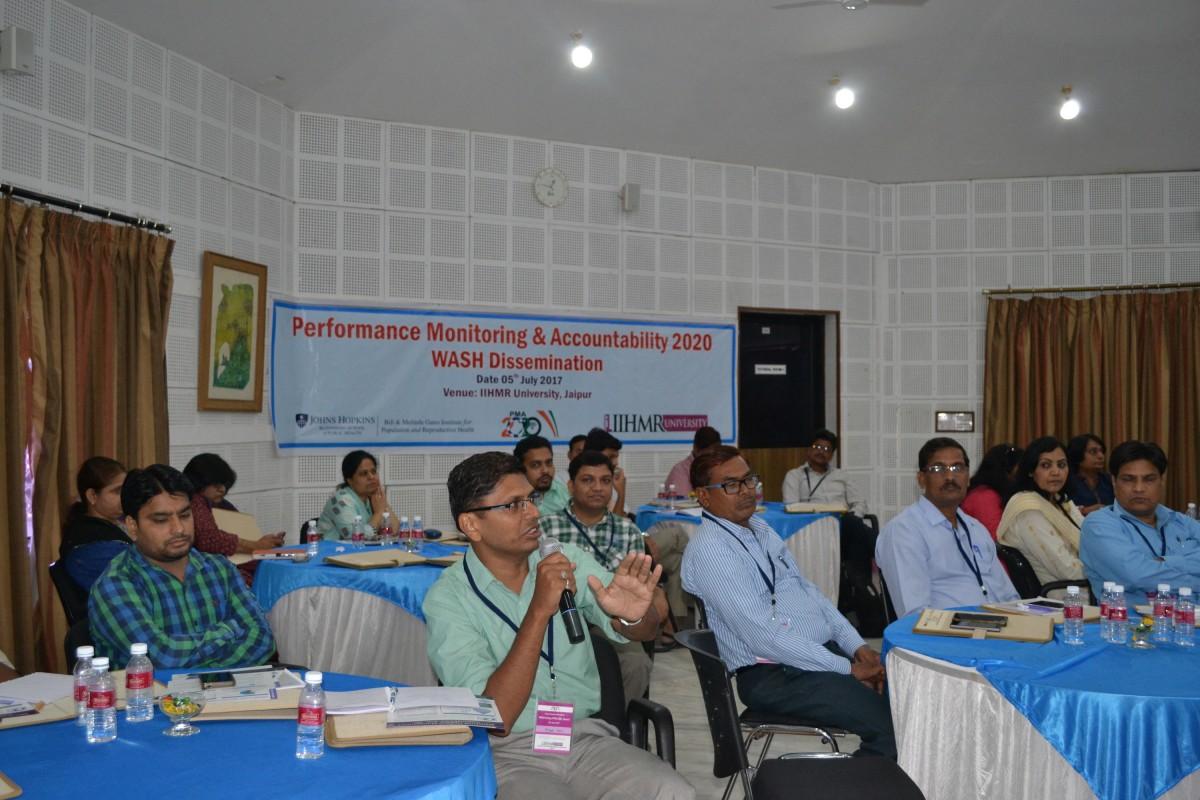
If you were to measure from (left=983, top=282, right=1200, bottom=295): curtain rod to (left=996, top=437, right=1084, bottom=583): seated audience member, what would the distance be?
4.61m

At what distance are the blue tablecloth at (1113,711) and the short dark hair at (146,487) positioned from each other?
8.04 feet

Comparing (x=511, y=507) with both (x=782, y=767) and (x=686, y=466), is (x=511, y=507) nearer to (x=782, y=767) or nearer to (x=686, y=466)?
(x=782, y=767)

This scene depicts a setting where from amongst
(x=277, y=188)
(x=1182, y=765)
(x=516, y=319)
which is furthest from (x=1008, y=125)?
(x=1182, y=765)

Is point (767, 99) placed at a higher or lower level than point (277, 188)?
higher

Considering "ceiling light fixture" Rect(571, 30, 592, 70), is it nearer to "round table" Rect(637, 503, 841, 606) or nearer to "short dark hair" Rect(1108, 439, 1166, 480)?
"round table" Rect(637, 503, 841, 606)

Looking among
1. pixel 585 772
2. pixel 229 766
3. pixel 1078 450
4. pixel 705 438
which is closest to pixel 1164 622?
pixel 585 772

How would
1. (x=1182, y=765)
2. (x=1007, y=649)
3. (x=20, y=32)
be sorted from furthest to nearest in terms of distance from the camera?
(x=20, y=32) < (x=1007, y=649) < (x=1182, y=765)

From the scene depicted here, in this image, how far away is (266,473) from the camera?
766cm

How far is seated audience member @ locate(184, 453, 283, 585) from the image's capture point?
529 cm

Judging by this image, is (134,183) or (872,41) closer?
(134,183)

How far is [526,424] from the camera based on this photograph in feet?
28.9

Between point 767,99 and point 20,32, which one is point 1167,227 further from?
point 20,32

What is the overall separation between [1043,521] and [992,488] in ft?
2.47

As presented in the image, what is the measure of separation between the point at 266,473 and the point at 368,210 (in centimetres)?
228
